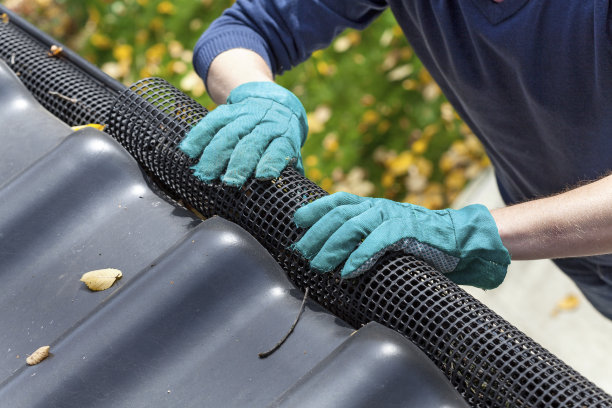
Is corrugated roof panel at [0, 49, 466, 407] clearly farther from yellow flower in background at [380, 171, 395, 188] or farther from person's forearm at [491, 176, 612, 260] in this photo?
yellow flower in background at [380, 171, 395, 188]

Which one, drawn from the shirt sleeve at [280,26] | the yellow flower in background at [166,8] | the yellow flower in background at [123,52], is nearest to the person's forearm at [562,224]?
the shirt sleeve at [280,26]

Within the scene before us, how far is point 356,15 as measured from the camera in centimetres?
225

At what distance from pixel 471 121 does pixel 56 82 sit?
4.60 feet

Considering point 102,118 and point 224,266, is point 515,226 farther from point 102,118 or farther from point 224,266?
point 102,118

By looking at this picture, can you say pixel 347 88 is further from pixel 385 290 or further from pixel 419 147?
pixel 385 290

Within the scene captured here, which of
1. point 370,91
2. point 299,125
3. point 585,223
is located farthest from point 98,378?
point 370,91

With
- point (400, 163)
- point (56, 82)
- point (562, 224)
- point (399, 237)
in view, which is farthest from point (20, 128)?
point (400, 163)

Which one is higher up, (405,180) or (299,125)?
(299,125)

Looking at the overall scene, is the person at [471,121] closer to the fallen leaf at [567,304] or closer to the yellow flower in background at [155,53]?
the fallen leaf at [567,304]

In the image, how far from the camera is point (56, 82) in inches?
72.0

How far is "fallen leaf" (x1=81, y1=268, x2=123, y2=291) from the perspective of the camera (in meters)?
1.39

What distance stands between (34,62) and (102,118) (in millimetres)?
350

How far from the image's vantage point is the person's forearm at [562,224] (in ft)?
4.79

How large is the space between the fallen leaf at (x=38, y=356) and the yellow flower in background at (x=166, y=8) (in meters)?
3.52
